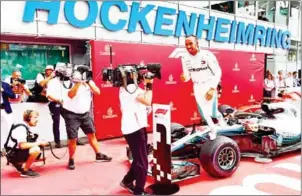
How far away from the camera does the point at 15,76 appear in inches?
140

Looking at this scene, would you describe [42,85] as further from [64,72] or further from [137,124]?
[137,124]

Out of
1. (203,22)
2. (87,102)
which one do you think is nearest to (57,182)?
(87,102)

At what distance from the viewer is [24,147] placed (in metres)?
3.40

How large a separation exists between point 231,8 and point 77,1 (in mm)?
4997

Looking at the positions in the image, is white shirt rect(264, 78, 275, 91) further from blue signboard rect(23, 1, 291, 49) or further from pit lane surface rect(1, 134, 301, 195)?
pit lane surface rect(1, 134, 301, 195)

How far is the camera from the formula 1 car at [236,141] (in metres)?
3.39

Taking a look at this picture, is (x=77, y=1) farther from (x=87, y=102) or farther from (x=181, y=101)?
(x=181, y=101)

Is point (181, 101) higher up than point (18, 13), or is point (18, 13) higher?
point (18, 13)

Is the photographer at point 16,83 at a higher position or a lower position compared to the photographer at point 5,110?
higher

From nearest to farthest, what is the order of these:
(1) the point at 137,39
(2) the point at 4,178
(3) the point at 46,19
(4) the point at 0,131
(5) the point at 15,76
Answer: (4) the point at 0,131 < (2) the point at 4,178 < (5) the point at 15,76 < (3) the point at 46,19 < (1) the point at 137,39

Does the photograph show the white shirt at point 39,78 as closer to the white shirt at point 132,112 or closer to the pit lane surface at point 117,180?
the pit lane surface at point 117,180

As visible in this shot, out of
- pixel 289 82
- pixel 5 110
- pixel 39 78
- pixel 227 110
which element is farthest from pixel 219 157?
pixel 289 82

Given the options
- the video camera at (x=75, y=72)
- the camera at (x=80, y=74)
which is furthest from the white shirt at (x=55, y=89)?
the camera at (x=80, y=74)

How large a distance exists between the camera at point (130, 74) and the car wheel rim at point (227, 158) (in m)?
1.15
